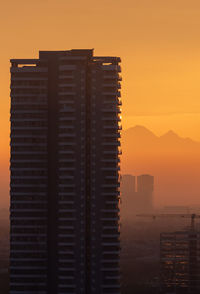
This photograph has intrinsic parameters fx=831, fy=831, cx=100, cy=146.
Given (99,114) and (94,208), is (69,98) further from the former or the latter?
(94,208)

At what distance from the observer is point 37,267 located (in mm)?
171875

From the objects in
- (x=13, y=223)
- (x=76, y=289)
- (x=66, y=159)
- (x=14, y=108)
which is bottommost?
(x=76, y=289)

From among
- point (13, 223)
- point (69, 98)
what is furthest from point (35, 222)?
point (69, 98)

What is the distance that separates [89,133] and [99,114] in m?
4.47

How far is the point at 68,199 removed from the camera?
563 ft

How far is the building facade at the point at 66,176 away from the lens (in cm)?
16988

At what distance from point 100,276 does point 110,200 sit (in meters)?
15.6

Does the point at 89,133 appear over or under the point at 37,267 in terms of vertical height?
over

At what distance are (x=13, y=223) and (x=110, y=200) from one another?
2120cm

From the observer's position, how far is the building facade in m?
170

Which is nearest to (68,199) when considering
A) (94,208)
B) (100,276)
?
(94,208)

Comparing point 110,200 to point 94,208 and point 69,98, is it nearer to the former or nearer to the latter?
point 94,208

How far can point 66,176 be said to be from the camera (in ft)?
564

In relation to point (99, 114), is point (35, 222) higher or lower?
lower
